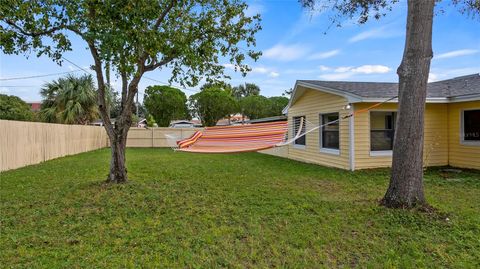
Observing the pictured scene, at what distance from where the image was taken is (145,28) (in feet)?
17.5

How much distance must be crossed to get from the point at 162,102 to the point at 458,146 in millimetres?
23325

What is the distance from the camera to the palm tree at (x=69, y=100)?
17.2 meters

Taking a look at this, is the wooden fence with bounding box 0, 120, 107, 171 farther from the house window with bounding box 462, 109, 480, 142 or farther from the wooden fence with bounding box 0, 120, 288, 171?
the house window with bounding box 462, 109, 480, 142

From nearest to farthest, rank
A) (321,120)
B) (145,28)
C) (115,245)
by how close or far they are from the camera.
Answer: (115,245) → (145,28) → (321,120)

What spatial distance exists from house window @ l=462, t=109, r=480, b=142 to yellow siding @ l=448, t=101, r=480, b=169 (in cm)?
13

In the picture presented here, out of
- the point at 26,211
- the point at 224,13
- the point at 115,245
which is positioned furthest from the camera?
the point at 224,13

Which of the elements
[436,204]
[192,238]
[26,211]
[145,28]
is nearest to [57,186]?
[26,211]

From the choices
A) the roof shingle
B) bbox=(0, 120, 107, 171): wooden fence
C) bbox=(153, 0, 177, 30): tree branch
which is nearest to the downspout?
the roof shingle

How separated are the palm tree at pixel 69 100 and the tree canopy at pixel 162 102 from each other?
9133mm

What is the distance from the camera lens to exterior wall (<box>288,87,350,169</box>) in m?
8.84

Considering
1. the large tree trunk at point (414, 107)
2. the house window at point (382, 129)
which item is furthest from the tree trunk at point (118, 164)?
the house window at point (382, 129)

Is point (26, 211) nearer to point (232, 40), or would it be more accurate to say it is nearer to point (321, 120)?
point (232, 40)

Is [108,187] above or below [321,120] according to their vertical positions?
below

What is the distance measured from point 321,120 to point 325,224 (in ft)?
21.5
